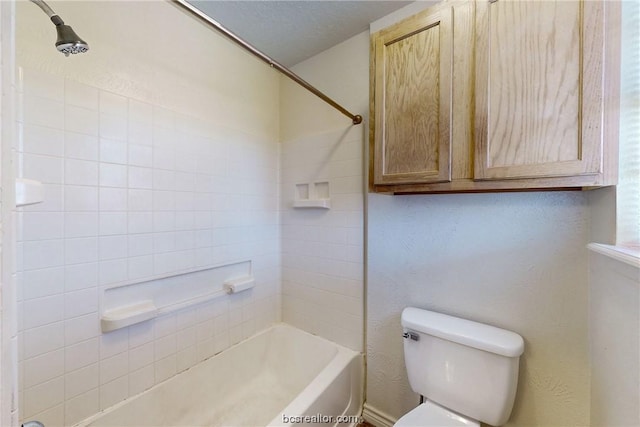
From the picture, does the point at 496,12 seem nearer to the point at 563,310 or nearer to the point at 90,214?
the point at 563,310

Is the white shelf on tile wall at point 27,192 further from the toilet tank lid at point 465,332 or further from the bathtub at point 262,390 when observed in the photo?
the toilet tank lid at point 465,332

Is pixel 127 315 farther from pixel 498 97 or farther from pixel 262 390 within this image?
pixel 498 97

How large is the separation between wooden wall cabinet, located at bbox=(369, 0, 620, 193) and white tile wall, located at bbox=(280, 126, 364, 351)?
48 cm

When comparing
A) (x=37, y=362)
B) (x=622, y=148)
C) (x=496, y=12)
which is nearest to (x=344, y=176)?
(x=496, y=12)

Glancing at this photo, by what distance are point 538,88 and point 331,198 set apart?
3.73 ft

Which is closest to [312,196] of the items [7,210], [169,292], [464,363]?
[169,292]

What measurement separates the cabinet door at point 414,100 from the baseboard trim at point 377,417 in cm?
138

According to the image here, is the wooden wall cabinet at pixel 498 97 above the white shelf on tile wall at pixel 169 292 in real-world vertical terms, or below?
above

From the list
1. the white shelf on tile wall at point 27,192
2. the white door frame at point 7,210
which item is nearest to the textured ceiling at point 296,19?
the white door frame at point 7,210

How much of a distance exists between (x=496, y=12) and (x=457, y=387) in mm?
1505

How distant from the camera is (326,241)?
1.74 meters

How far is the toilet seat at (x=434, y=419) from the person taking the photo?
103 centimetres

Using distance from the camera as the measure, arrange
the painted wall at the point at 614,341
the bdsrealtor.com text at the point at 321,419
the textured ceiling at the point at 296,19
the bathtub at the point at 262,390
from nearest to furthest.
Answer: the painted wall at the point at 614,341
the bdsrealtor.com text at the point at 321,419
the bathtub at the point at 262,390
the textured ceiling at the point at 296,19

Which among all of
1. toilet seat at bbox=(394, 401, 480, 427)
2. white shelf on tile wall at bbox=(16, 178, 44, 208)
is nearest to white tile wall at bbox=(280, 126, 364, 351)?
toilet seat at bbox=(394, 401, 480, 427)
